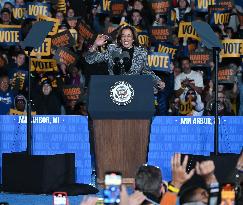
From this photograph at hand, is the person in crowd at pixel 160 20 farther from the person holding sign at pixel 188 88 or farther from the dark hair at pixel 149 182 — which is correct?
the dark hair at pixel 149 182

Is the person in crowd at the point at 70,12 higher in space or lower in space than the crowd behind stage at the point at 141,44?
higher

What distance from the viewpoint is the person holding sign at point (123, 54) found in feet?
33.3

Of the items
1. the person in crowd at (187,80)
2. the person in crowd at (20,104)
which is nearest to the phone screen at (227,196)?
the person in crowd at (20,104)

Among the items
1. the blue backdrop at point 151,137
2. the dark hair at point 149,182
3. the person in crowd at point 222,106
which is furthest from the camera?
the person in crowd at point 222,106

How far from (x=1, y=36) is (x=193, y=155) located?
671 cm

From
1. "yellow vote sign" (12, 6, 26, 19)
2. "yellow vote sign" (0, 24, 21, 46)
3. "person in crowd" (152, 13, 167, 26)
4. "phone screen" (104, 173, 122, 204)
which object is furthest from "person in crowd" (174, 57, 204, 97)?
"phone screen" (104, 173, 122, 204)

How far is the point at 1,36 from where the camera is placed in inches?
632

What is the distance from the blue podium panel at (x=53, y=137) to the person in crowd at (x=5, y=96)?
254 cm

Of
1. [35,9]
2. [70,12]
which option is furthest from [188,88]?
[35,9]

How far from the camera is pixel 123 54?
33.3 ft

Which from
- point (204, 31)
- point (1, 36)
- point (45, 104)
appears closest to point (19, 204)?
point (204, 31)

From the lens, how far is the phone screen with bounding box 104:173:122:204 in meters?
5.27

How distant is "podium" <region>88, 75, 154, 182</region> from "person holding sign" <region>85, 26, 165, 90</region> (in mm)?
212

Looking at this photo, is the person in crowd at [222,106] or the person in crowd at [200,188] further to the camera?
the person in crowd at [222,106]
